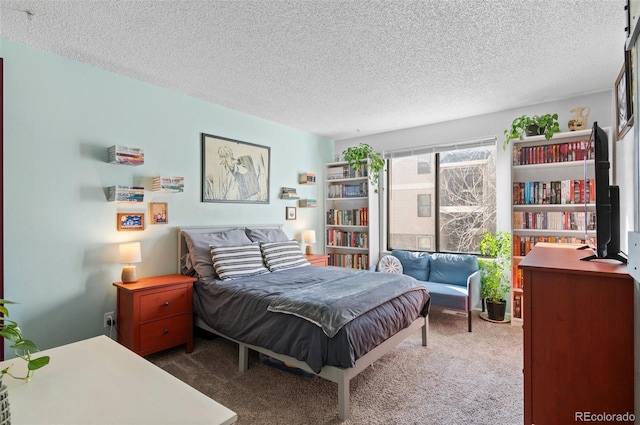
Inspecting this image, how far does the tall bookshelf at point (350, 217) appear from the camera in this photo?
480cm

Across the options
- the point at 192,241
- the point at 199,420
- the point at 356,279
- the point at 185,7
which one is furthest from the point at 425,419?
the point at 185,7

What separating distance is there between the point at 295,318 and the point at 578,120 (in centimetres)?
348

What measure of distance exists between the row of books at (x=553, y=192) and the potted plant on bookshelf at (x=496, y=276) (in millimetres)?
452

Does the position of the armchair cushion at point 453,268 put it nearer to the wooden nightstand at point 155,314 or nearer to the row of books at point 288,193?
the row of books at point 288,193

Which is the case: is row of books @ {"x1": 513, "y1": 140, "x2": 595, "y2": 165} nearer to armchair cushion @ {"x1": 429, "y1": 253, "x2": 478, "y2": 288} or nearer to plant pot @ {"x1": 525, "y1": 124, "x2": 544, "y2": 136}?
plant pot @ {"x1": 525, "y1": 124, "x2": 544, "y2": 136}

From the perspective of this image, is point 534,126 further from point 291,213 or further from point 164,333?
point 164,333

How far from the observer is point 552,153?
3436mm

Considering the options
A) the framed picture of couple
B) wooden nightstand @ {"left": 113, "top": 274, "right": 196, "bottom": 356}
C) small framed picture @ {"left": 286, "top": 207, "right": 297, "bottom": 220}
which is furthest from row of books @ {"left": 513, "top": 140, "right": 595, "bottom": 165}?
wooden nightstand @ {"left": 113, "top": 274, "right": 196, "bottom": 356}

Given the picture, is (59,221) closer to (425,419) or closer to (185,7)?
(185,7)

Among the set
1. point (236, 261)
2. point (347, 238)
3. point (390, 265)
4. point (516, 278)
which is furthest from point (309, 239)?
point (516, 278)

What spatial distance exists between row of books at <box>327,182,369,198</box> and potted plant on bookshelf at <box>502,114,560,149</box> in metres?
1.93

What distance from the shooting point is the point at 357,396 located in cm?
221

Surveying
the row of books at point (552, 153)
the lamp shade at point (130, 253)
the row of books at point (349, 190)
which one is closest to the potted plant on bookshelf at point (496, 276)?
the row of books at point (552, 153)

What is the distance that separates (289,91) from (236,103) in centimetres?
74
